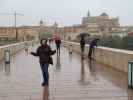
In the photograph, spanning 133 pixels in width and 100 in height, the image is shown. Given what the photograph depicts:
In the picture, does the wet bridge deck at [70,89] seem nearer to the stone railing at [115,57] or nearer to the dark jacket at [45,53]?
the dark jacket at [45,53]

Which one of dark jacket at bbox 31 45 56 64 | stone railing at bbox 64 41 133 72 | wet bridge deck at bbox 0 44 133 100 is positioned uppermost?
dark jacket at bbox 31 45 56 64

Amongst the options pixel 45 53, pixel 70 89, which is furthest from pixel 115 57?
pixel 45 53

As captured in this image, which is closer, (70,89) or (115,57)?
(70,89)

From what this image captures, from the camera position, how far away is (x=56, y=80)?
13.8 m

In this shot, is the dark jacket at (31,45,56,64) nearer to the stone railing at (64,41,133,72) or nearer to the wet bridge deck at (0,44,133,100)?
the wet bridge deck at (0,44,133,100)

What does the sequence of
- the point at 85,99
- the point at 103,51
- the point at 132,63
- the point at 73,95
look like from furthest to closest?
the point at 103,51 → the point at 132,63 → the point at 73,95 → the point at 85,99

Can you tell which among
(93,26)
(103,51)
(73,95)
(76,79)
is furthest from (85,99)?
(93,26)

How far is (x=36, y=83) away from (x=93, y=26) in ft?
433

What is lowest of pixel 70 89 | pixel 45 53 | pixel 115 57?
pixel 70 89

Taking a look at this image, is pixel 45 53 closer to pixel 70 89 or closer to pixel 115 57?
pixel 70 89

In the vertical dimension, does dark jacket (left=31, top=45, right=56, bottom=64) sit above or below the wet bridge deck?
above

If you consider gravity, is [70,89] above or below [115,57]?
below

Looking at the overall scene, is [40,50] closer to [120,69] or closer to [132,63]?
[132,63]

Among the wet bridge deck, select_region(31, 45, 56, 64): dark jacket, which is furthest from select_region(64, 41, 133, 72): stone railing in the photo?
select_region(31, 45, 56, 64): dark jacket
